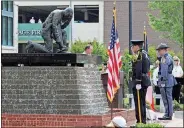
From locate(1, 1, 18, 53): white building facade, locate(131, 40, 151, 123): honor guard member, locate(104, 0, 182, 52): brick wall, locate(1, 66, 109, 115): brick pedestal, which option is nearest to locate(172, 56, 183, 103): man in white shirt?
locate(131, 40, 151, 123): honor guard member

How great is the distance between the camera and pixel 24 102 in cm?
1302

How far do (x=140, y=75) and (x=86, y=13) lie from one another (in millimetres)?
43965

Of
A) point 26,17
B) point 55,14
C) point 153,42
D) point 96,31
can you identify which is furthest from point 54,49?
point 26,17

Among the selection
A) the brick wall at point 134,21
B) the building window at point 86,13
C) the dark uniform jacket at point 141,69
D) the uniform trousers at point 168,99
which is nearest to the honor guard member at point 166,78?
the uniform trousers at point 168,99

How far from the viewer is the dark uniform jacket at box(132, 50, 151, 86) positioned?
12602 millimetres

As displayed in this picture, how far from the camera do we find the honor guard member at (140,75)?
1256cm

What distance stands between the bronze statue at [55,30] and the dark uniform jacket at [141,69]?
5.97 ft

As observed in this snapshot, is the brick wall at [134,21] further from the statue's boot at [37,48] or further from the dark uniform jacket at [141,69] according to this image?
the dark uniform jacket at [141,69]

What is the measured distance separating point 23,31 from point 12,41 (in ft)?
65.6

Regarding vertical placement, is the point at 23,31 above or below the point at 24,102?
above

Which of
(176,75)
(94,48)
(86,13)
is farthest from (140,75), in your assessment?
(86,13)

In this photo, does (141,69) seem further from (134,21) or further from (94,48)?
(134,21)

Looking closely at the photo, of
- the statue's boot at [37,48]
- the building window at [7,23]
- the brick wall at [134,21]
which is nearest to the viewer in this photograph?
the statue's boot at [37,48]

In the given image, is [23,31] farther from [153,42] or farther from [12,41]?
[12,41]
